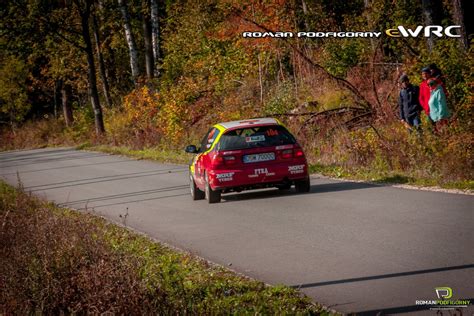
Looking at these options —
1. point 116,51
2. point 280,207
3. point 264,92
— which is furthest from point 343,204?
point 116,51

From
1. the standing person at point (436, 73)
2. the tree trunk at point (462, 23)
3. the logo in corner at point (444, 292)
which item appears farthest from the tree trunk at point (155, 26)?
the logo in corner at point (444, 292)

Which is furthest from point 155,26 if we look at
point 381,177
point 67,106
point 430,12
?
point 381,177

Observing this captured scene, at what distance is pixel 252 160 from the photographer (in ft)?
50.2

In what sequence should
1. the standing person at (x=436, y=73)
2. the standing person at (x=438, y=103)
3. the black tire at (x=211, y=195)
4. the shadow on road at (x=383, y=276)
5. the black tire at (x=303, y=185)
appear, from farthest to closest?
1. the standing person at (x=436, y=73)
2. the standing person at (x=438, y=103)
3. the black tire at (x=303, y=185)
4. the black tire at (x=211, y=195)
5. the shadow on road at (x=383, y=276)

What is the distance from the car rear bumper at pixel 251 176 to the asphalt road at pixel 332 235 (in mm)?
353

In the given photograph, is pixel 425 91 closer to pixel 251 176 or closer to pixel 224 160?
pixel 251 176

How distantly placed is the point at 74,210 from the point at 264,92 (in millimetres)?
15505

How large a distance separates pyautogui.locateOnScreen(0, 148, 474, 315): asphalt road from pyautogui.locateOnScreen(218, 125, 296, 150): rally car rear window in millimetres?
1029

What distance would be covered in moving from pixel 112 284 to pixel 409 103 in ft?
40.4

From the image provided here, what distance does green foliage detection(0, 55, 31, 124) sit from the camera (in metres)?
65.2

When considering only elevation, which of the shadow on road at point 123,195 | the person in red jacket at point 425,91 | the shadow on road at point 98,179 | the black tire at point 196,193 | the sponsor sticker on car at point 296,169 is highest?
the person in red jacket at point 425,91

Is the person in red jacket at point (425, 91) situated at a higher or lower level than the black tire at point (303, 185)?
higher

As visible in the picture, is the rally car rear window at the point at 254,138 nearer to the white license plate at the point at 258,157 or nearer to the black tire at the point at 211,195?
the white license plate at the point at 258,157

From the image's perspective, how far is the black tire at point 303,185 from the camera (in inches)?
619
